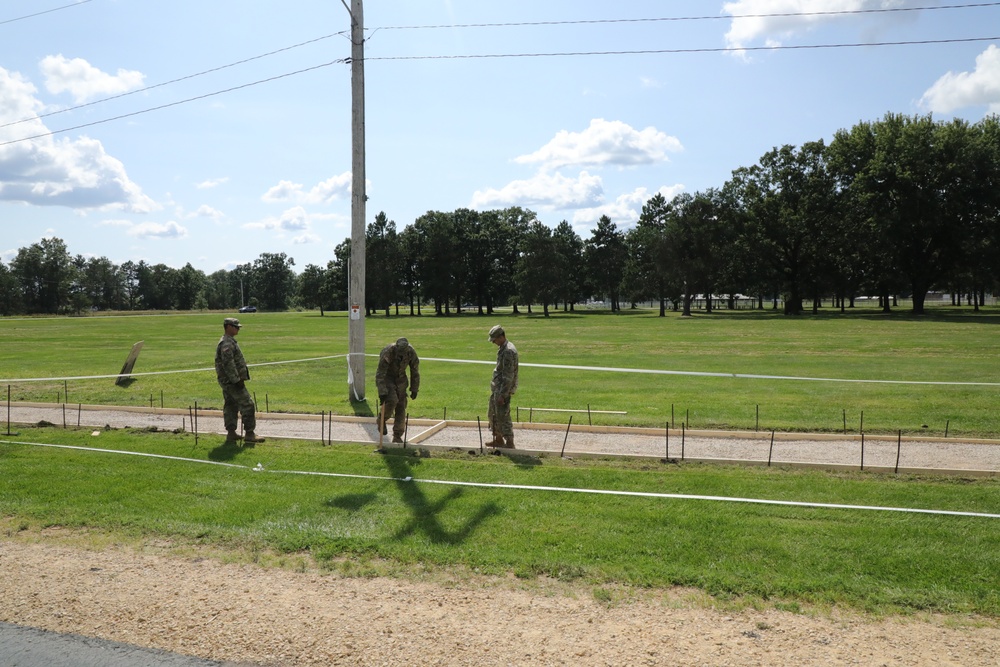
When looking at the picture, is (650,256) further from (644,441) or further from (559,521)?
(559,521)

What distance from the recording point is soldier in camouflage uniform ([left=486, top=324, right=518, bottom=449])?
10.5m

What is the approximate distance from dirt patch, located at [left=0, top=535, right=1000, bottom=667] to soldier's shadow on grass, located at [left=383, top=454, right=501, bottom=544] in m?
0.98

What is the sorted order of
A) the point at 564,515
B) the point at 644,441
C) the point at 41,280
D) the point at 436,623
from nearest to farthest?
the point at 436,623, the point at 564,515, the point at 644,441, the point at 41,280

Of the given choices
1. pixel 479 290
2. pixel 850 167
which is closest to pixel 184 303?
pixel 479 290

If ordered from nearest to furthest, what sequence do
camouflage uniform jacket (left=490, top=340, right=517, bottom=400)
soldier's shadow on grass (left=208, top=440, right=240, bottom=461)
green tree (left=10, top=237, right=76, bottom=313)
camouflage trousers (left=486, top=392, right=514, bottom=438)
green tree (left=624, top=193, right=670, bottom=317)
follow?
soldier's shadow on grass (left=208, top=440, right=240, bottom=461), camouflage uniform jacket (left=490, top=340, right=517, bottom=400), camouflage trousers (left=486, top=392, right=514, bottom=438), green tree (left=624, top=193, right=670, bottom=317), green tree (left=10, top=237, right=76, bottom=313)

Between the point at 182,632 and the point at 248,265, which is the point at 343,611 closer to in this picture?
the point at 182,632

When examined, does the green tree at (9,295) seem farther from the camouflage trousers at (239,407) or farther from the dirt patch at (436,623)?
the dirt patch at (436,623)

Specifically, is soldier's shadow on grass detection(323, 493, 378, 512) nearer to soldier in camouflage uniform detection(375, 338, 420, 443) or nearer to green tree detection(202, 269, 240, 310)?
soldier in camouflage uniform detection(375, 338, 420, 443)

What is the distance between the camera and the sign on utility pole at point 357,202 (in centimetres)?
1589

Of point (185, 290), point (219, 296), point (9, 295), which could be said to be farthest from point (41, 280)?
point (219, 296)

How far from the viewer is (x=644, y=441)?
1157cm

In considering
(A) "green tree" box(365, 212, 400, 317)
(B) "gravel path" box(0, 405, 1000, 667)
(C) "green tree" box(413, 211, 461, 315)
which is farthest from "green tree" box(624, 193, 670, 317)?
(B) "gravel path" box(0, 405, 1000, 667)

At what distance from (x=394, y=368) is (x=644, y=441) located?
440 centimetres

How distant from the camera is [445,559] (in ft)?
20.2
